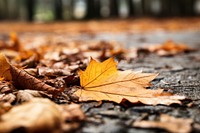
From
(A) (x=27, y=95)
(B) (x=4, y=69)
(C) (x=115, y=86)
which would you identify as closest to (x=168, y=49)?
(C) (x=115, y=86)

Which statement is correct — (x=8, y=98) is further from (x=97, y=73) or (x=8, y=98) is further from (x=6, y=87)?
(x=97, y=73)

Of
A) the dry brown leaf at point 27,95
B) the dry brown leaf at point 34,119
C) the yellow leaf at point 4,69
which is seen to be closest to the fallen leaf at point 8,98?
the dry brown leaf at point 27,95

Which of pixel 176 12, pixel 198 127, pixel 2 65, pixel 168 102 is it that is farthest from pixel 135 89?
pixel 176 12

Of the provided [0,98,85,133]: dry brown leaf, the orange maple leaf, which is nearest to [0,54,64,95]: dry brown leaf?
the orange maple leaf

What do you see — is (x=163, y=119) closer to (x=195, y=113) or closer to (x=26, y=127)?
(x=195, y=113)

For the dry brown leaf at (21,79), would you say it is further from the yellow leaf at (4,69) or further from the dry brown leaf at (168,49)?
the dry brown leaf at (168,49)
